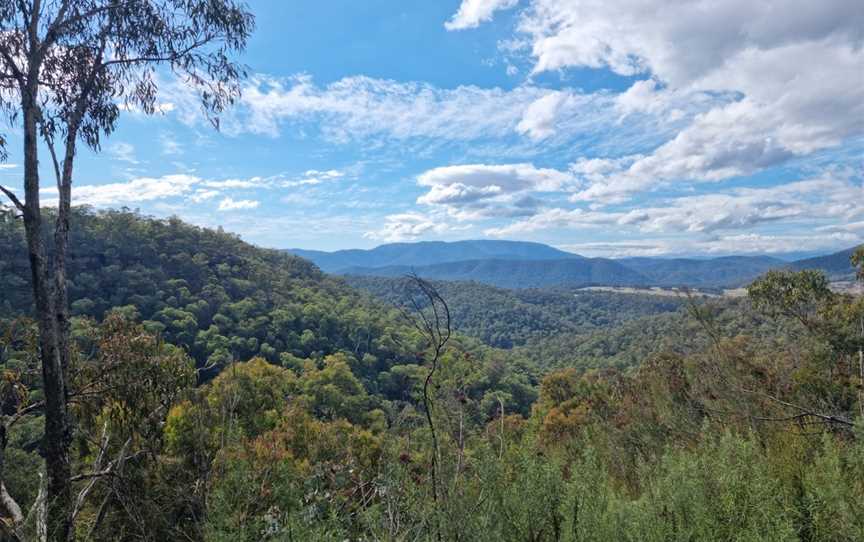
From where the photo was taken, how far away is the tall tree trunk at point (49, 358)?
4.09m

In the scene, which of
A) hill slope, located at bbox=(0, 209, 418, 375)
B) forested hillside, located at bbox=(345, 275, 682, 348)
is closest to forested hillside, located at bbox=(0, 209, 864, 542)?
hill slope, located at bbox=(0, 209, 418, 375)

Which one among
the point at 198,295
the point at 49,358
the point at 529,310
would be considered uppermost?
the point at 49,358

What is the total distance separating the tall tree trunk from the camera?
4086mm

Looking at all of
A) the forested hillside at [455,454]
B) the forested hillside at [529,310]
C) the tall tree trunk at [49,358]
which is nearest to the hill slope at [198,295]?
the forested hillside at [455,454]

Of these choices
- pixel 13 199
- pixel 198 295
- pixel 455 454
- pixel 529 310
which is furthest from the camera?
pixel 529 310

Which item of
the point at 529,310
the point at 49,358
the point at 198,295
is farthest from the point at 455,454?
the point at 529,310

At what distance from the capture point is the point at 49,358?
410 centimetres

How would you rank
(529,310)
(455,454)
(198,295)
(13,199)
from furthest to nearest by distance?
(529,310), (198,295), (13,199), (455,454)

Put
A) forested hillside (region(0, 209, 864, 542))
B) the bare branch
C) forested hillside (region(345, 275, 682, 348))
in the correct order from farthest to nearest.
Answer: forested hillside (region(345, 275, 682, 348)) → the bare branch → forested hillside (region(0, 209, 864, 542))

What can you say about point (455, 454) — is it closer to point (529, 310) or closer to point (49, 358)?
point (49, 358)

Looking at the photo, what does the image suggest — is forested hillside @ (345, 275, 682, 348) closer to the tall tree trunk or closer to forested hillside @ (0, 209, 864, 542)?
forested hillside @ (0, 209, 864, 542)

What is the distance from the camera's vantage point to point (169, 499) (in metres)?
3.91

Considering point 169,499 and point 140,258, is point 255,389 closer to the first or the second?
point 169,499

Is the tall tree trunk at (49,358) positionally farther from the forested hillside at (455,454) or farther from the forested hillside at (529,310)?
the forested hillside at (529,310)
